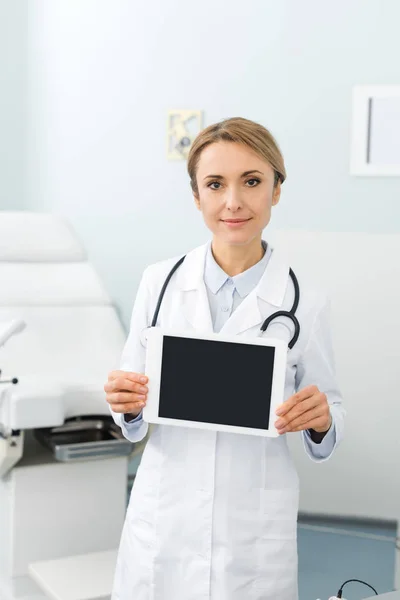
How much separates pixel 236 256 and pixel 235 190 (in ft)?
0.38

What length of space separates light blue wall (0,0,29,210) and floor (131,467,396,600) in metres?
1.88

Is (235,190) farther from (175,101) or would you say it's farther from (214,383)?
(175,101)

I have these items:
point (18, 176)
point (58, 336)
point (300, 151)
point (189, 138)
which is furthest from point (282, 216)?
point (18, 176)

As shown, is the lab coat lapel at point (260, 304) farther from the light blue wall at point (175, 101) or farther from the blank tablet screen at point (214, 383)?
the light blue wall at point (175, 101)

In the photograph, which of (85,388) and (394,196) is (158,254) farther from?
(85,388)

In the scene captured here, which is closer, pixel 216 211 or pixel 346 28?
pixel 216 211

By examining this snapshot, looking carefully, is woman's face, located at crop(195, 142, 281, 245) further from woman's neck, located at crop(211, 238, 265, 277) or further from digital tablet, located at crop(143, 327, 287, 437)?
digital tablet, located at crop(143, 327, 287, 437)

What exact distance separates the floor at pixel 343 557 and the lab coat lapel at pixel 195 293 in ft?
3.89

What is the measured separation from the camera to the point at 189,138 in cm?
288

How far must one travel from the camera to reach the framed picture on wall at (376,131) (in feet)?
8.02

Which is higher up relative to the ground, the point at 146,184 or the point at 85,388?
the point at 146,184

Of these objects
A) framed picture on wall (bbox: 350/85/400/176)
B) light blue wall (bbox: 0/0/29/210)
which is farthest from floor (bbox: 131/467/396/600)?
light blue wall (bbox: 0/0/29/210)

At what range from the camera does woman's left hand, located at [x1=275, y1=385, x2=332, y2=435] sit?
111cm

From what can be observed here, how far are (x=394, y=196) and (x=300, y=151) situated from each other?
1.13ft
